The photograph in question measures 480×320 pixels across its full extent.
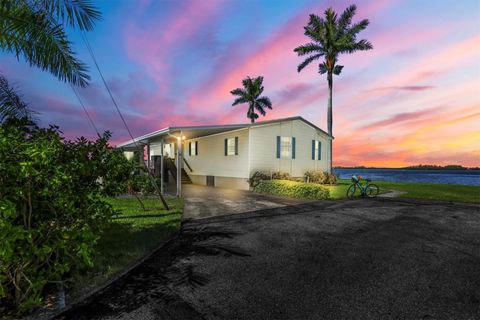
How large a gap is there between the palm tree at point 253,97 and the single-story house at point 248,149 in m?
17.4

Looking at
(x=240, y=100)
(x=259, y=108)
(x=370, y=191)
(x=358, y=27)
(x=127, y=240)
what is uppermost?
(x=358, y=27)

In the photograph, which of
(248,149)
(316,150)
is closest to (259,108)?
(316,150)

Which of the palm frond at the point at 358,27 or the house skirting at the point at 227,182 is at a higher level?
the palm frond at the point at 358,27

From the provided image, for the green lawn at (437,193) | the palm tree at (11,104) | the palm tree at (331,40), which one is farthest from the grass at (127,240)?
the palm tree at (331,40)

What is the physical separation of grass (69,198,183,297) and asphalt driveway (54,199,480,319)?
36cm

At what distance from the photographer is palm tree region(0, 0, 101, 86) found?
17.7 feet

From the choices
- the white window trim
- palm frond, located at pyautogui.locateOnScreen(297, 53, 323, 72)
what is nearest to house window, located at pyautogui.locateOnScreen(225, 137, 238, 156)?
the white window trim

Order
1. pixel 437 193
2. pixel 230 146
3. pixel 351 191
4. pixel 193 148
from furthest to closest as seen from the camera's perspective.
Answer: pixel 193 148, pixel 230 146, pixel 437 193, pixel 351 191

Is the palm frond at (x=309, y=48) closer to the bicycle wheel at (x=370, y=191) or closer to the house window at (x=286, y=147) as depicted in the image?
the house window at (x=286, y=147)

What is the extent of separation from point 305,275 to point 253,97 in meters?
33.9

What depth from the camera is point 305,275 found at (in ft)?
11.9

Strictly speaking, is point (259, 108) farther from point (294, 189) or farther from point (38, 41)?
point (38, 41)

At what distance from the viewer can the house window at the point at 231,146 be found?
16031 millimetres

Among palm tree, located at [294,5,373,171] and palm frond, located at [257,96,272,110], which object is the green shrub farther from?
palm frond, located at [257,96,272,110]
